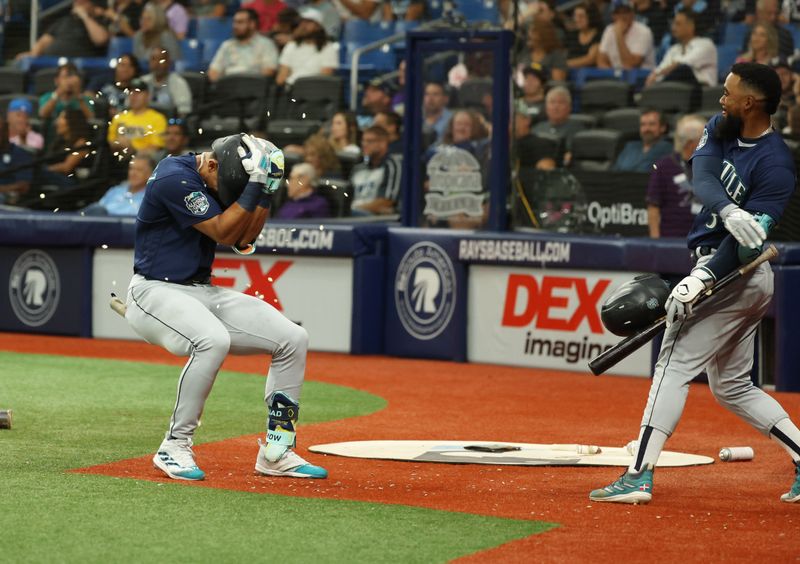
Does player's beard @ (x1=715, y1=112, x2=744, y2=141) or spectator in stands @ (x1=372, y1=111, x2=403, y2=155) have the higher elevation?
player's beard @ (x1=715, y1=112, x2=744, y2=141)

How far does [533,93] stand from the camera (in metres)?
12.6

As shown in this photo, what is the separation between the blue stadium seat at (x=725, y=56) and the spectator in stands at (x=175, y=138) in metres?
5.04

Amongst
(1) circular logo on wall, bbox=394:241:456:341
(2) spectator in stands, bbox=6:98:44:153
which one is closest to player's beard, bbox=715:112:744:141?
(1) circular logo on wall, bbox=394:241:456:341

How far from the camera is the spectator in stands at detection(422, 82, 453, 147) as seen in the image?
12547 mm

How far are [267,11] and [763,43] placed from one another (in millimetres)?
6725

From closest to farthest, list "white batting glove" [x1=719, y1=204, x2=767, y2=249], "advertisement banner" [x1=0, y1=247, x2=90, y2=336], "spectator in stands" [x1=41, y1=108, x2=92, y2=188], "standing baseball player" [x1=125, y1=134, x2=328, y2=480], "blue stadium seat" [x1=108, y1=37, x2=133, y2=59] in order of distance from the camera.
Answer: "white batting glove" [x1=719, y1=204, x2=767, y2=249] < "standing baseball player" [x1=125, y1=134, x2=328, y2=480] < "advertisement banner" [x1=0, y1=247, x2=90, y2=336] < "spectator in stands" [x1=41, y1=108, x2=92, y2=188] < "blue stadium seat" [x1=108, y1=37, x2=133, y2=59]

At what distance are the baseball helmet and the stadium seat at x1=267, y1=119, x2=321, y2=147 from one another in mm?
7630

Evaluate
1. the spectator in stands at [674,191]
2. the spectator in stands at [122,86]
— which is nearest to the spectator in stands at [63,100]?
the spectator in stands at [122,86]

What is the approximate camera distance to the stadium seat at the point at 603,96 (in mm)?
12789

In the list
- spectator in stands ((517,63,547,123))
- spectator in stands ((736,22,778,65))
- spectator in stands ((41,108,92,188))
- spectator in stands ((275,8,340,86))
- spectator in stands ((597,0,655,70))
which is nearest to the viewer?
spectator in stands ((736,22,778,65))

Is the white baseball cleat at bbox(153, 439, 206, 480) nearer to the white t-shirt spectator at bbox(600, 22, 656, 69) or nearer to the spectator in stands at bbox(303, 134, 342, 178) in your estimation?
the spectator in stands at bbox(303, 134, 342, 178)

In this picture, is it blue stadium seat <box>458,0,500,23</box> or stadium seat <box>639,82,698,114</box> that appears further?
blue stadium seat <box>458,0,500,23</box>

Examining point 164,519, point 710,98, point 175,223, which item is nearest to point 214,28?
point 710,98

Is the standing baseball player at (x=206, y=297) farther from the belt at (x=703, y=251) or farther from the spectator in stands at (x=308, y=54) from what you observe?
the spectator in stands at (x=308, y=54)
